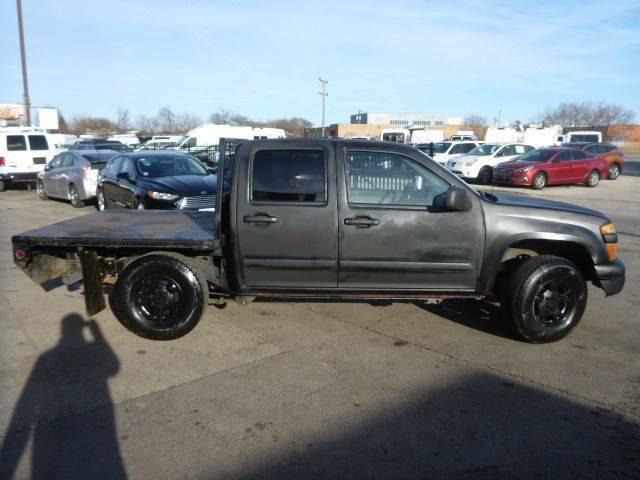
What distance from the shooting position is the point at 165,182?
9.37 m

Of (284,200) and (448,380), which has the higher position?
(284,200)

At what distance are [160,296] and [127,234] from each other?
0.65m

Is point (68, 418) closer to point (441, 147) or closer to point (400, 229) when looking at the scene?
point (400, 229)

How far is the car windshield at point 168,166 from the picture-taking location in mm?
10102

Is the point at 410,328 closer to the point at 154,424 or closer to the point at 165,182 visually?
the point at 154,424

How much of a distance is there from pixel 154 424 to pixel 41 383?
46.5 inches

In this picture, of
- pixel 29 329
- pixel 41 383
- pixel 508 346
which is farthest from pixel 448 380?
pixel 29 329

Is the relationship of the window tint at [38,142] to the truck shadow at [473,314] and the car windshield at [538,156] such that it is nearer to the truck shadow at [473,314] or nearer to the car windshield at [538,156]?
the truck shadow at [473,314]

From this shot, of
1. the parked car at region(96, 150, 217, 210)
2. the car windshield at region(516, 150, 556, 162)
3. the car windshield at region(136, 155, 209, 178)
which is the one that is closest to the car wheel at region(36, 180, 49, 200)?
the parked car at region(96, 150, 217, 210)

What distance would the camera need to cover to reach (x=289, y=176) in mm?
4652

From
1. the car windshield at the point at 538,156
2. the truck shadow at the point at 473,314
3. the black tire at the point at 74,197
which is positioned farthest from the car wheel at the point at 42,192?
the car windshield at the point at 538,156

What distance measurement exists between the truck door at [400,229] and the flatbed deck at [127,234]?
1246 mm

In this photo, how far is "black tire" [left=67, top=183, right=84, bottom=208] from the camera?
555 inches

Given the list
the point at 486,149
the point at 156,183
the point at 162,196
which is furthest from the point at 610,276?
the point at 486,149
